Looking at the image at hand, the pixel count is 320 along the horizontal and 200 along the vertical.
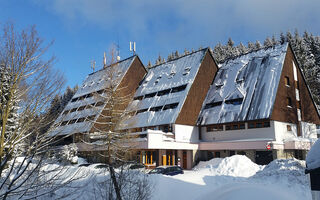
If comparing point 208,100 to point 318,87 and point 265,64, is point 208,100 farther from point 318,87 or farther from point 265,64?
point 318,87

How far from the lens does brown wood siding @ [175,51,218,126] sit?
34.2m

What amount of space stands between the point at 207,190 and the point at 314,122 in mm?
26679

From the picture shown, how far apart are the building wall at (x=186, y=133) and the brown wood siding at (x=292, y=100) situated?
997 centimetres

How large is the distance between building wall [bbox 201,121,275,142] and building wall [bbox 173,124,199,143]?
1020 millimetres

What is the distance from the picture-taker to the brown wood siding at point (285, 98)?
30.6 meters

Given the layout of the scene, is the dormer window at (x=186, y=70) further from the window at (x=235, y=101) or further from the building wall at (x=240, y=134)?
the building wall at (x=240, y=134)

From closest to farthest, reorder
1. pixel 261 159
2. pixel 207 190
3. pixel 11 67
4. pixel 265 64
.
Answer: pixel 11 67 < pixel 207 190 < pixel 261 159 < pixel 265 64

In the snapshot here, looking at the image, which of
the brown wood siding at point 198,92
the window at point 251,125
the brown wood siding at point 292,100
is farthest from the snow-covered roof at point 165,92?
the brown wood siding at point 292,100

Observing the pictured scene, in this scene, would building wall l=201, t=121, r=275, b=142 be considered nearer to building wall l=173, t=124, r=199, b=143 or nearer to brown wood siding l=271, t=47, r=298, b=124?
building wall l=173, t=124, r=199, b=143

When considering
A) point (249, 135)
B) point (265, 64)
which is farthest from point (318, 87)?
point (249, 135)

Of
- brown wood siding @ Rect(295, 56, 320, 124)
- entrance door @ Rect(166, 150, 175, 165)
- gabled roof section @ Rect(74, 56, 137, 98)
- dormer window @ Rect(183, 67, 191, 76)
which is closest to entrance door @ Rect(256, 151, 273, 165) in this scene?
brown wood siding @ Rect(295, 56, 320, 124)

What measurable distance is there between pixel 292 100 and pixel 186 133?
44.7 ft

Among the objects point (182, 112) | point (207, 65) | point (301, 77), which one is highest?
point (207, 65)

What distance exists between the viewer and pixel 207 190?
1683 centimetres
